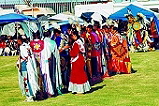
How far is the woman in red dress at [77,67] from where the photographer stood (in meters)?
10.1

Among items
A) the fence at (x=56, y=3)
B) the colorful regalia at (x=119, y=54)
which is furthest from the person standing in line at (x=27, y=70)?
the fence at (x=56, y=3)

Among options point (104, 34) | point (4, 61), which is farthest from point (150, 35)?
point (104, 34)

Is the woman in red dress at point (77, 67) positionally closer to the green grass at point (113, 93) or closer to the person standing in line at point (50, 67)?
the green grass at point (113, 93)

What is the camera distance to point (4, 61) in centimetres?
1991

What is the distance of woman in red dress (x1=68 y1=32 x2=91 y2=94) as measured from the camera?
10086 mm

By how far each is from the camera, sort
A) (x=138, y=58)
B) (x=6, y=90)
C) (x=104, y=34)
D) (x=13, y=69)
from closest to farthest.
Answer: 1. (x=6, y=90)
2. (x=104, y=34)
3. (x=13, y=69)
4. (x=138, y=58)

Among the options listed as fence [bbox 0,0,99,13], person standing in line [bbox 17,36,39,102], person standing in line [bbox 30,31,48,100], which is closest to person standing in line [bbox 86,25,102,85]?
person standing in line [bbox 30,31,48,100]

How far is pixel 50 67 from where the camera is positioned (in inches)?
390

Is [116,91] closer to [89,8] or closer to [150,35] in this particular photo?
[150,35]

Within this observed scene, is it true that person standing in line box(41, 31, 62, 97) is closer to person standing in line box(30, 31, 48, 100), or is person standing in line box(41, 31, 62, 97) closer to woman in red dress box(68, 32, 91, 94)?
person standing in line box(30, 31, 48, 100)

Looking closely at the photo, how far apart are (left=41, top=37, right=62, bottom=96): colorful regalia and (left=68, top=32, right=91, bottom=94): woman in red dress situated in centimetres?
34

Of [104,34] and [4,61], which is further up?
[104,34]

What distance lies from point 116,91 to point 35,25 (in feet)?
40.9

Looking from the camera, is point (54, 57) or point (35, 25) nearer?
point (54, 57)
